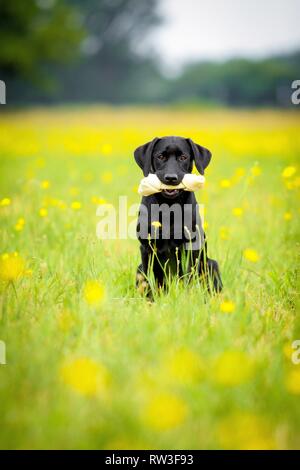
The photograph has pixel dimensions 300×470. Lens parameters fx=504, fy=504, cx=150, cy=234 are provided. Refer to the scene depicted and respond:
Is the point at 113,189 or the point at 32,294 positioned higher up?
the point at 113,189

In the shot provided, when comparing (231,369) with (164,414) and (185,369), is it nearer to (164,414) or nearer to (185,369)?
(185,369)

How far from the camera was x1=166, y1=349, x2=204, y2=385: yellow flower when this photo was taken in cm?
186

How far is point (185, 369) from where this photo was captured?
187 cm

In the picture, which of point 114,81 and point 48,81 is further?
point 114,81

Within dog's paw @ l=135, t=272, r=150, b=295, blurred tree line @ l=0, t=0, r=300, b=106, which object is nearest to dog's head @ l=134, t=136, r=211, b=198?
dog's paw @ l=135, t=272, r=150, b=295

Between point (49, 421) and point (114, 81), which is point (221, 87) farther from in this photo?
point (49, 421)

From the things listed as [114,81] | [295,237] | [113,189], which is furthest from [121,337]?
[114,81]

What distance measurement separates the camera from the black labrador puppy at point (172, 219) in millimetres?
3422

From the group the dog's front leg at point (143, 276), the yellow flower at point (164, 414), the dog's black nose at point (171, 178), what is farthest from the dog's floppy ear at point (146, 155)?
the yellow flower at point (164, 414)

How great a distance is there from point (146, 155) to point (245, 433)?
7.57 ft

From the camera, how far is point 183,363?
1.84 meters

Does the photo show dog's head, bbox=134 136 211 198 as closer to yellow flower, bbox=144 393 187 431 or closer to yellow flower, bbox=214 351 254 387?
yellow flower, bbox=214 351 254 387

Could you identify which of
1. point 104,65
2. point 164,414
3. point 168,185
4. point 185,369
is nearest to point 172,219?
point 168,185
